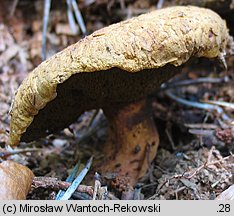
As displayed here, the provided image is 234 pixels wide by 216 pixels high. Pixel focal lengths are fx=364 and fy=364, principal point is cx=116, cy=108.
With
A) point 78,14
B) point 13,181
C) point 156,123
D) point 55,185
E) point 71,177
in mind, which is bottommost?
point 156,123

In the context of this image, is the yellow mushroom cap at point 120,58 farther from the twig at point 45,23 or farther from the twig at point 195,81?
the twig at point 45,23

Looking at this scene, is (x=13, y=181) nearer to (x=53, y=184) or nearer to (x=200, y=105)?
(x=53, y=184)

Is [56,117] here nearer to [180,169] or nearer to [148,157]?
[148,157]

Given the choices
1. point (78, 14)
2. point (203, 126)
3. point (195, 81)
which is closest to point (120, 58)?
point (203, 126)

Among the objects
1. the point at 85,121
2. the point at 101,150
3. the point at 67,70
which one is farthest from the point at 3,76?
the point at 67,70

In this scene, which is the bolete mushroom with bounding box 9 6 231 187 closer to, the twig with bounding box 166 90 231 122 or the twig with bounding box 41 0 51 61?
the twig with bounding box 166 90 231 122

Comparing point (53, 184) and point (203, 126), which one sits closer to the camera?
point (53, 184)

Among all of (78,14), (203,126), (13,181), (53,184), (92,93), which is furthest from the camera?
(78,14)
